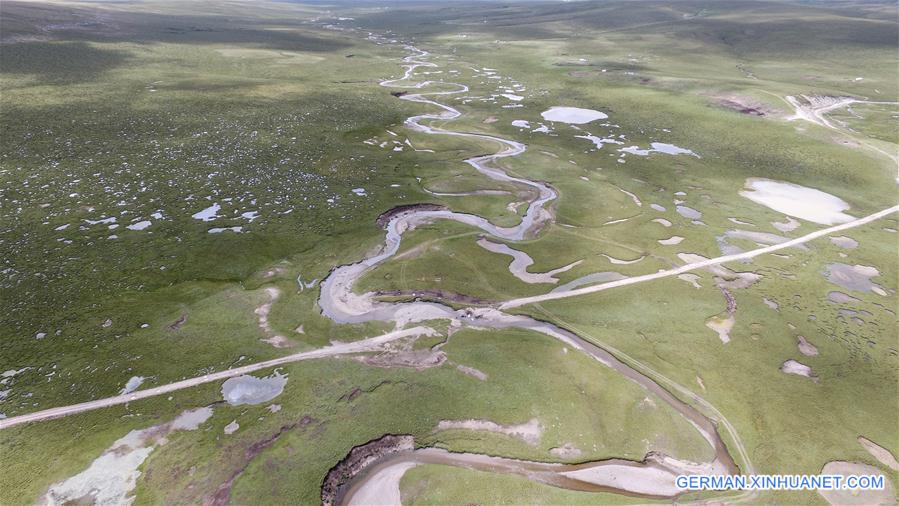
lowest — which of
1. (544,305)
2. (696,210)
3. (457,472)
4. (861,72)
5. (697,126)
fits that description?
(457,472)

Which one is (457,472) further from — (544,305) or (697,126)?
(697,126)

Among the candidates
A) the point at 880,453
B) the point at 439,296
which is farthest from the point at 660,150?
the point at 880,453

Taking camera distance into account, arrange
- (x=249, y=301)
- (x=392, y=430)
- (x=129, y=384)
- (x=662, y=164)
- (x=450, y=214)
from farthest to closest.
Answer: (x=662, y=164) < (x=450, y=214) < (x=249, y=301) < (x=129, y=384) < (x=392, y=430)

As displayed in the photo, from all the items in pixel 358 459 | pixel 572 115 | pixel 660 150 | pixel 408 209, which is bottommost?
pixel 358 459

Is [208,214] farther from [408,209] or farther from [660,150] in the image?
[660,150]

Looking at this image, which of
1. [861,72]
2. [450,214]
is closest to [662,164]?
[450,214]

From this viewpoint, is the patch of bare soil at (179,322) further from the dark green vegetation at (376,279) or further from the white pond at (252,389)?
the white pond at (252,389)

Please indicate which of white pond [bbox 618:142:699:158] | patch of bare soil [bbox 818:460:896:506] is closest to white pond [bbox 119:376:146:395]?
patch of bare soil [bbox 818:460:896:506]
